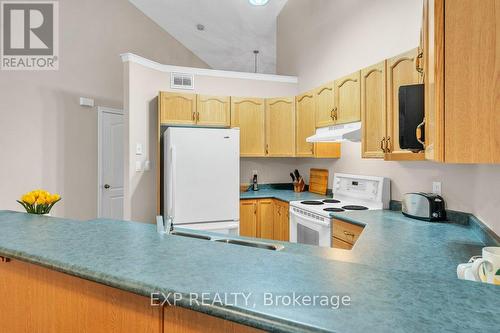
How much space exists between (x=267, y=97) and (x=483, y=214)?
3097 mm

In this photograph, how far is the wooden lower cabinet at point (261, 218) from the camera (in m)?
3.63

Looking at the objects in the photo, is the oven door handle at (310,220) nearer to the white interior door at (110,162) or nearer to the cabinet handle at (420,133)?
the cabinet handle at (420,133)

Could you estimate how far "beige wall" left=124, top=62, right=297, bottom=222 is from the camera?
339cm

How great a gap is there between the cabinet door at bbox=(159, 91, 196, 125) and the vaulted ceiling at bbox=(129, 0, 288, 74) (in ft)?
5.56

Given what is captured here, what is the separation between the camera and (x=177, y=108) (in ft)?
11.8

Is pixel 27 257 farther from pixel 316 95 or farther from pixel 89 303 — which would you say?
pixel 316 95

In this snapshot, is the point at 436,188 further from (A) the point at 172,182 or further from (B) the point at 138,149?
(B) the point at 138,149

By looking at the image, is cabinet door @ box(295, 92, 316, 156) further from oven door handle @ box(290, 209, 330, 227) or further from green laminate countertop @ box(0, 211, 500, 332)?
green laminate countertop @ box(0, 211, 500, 332)

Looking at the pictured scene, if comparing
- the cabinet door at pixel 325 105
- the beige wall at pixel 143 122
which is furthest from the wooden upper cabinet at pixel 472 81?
the beige wall at pixel 143 122

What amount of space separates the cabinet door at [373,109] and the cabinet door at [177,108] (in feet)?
6.53

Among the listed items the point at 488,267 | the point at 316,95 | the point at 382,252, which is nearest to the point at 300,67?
the point at 316,95

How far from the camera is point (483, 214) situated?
1.74 m

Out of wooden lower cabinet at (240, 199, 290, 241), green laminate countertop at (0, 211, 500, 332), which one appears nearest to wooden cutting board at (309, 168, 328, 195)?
wooden lower cabinet at (240, 199, 290, 241)

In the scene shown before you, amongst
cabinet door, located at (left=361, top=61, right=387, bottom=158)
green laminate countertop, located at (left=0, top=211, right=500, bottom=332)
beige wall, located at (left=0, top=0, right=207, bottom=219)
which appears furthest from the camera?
beige wall, located at (left=0, top=0, right=207, bottom=219)
